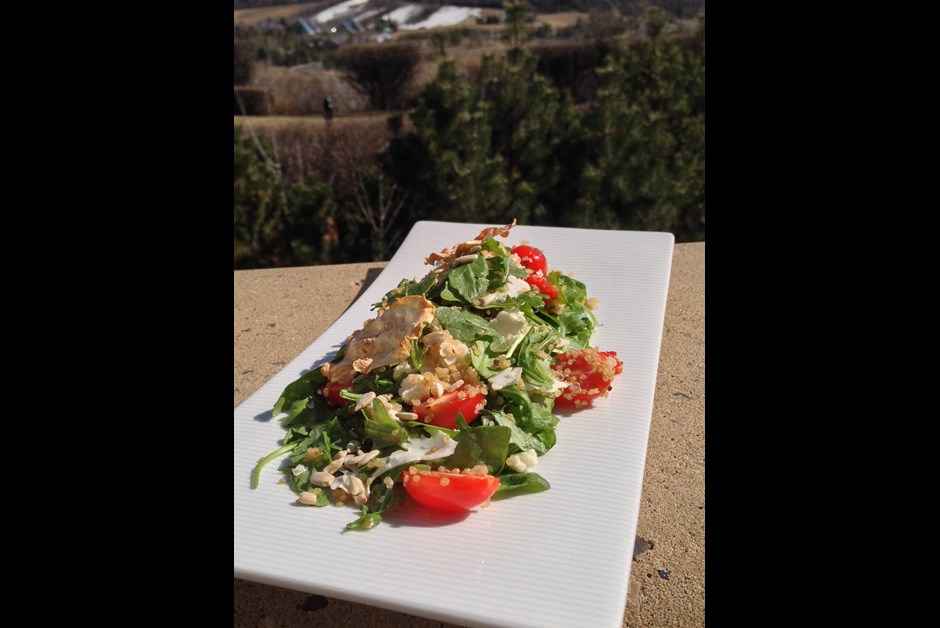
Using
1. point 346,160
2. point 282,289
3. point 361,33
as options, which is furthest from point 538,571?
point 361,33

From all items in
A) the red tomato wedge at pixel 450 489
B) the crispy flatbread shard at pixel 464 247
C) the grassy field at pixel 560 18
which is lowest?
the red tomato wedge at pixel 450 489

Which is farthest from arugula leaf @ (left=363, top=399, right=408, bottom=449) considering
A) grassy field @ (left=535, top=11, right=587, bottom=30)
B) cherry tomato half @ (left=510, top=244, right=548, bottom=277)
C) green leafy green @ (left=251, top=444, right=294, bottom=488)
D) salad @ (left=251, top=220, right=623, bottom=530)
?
grassy field @ (left=535, top=11, right=587, bottom=30)

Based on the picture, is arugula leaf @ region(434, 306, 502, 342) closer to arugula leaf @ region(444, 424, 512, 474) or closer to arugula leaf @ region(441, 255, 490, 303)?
arugula leaf @ region(441, 255, 490, 303)

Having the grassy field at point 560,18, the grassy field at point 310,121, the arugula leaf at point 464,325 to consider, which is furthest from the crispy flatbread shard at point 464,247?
A: the grassy field at point 310,121

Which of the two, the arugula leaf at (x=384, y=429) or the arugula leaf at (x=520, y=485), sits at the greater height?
the arugula leaf at (x=384, y=429)

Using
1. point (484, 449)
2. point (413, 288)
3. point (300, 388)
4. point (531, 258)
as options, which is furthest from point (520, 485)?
point (531, 258)

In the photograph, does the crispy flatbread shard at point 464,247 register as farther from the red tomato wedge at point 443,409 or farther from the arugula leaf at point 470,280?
the red tomato wedge at point 443,409

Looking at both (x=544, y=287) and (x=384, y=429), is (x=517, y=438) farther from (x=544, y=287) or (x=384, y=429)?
(x=544, y=287)
